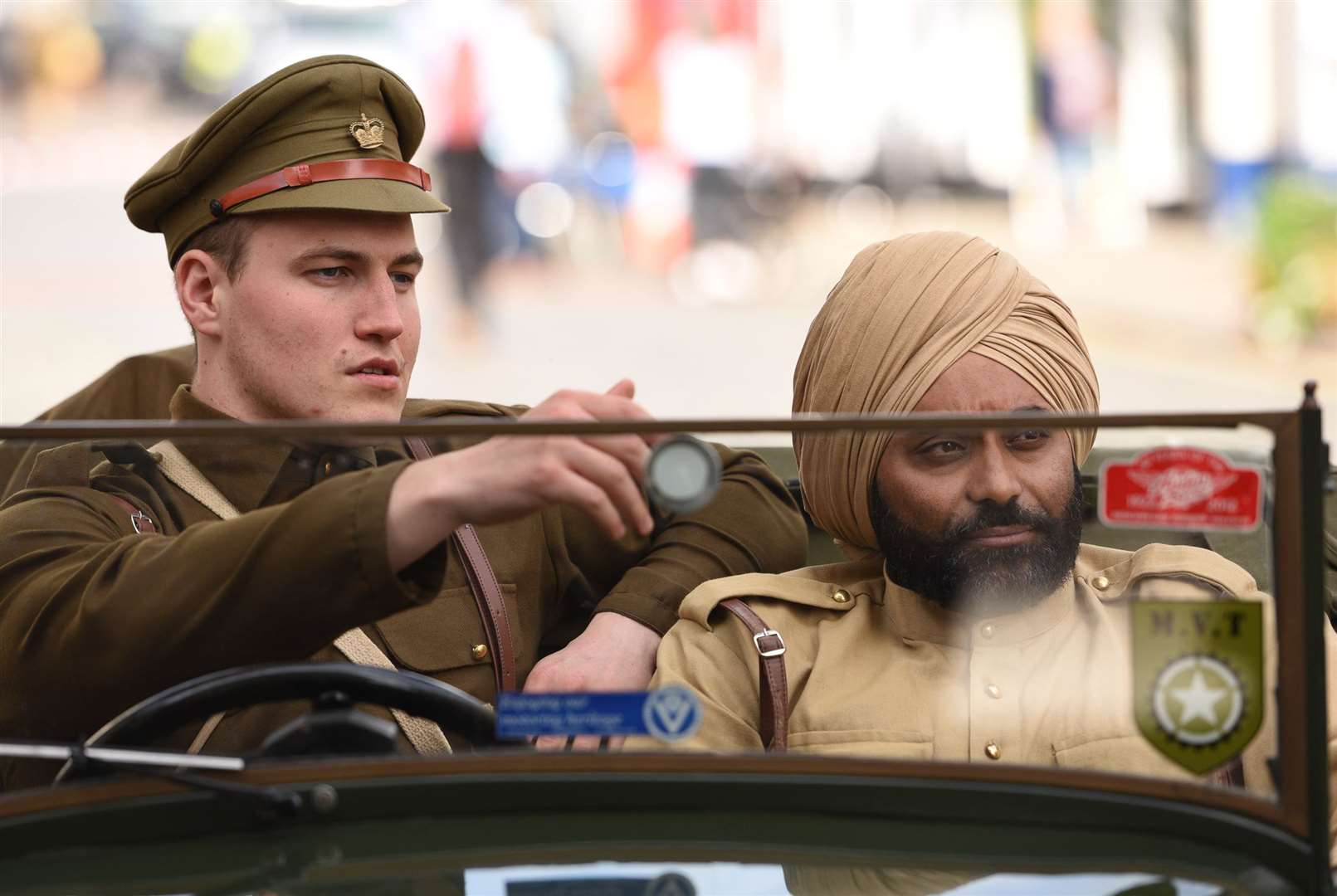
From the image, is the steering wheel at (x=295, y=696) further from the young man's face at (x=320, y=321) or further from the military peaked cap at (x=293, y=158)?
the military peaked cap at (x=293, y=158)

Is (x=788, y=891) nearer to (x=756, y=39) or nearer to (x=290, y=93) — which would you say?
(x=290, y=93)

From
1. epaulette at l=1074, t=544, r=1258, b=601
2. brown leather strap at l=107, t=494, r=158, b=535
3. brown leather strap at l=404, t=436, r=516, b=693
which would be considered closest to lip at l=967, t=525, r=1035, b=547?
epaulette at l=1074, t=544, r=1258, b=601

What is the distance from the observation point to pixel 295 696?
1.93 m

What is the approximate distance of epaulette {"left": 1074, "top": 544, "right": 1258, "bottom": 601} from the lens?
6.23 feet

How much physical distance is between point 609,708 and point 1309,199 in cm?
1221

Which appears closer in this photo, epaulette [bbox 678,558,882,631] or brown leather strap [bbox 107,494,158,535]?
brown leather strap [bbox 107,494,158,535]

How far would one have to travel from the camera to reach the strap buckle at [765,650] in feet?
7.43

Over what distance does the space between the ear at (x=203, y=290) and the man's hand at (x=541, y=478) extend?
106 cm

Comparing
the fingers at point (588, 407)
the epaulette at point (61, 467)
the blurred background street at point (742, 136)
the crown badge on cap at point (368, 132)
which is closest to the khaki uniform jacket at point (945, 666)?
the fingers at point (588, 407)

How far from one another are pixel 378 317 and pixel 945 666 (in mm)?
1139

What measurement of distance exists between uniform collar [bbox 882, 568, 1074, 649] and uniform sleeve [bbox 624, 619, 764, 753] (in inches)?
8.5

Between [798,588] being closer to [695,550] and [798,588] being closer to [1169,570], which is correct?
[695,550]

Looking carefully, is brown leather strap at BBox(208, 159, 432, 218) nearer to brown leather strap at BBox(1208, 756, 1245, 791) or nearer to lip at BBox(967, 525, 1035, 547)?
lip at BBox(967, 525, 1035, 547)

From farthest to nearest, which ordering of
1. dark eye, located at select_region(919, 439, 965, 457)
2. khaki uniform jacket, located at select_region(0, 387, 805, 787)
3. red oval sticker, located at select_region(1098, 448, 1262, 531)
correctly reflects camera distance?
dark eye, located at select_region(919, 439, 965, 457), khaki uniform jacket, located at select_region(0, 387, 805, 787), red oval sticker, located at select_region(1098, 448, 1262, 531)
